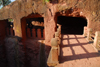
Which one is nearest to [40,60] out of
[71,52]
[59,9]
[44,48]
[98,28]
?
[44,48]

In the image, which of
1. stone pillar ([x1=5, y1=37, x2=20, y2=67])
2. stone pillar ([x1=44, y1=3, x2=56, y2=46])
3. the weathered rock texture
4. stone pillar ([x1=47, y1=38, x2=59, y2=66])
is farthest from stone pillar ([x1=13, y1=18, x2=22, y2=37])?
stone pillar ([x1=47, y1=38, x2=59, y2=66])

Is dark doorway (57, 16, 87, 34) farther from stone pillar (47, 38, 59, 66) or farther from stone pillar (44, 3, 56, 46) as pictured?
stone pillar (47, 38, 59, 66)

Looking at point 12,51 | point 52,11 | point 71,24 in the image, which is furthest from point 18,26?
point 71,24

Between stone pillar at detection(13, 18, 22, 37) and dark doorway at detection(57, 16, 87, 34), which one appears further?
dark doorway at detection(57, 16, 87, 34)

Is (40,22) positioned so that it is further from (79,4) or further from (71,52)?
(71,52)

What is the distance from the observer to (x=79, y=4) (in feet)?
16.8

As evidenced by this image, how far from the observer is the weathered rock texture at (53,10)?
5.10 m

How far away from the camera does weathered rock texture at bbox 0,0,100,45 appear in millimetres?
5102

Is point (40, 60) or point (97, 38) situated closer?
point (97, 38)

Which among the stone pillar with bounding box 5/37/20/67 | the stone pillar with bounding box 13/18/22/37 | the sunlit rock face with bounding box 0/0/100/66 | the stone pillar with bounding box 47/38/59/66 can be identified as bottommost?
the stone pillar with bounding box 5/37/20/67

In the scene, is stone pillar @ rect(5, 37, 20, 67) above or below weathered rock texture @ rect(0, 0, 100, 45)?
below

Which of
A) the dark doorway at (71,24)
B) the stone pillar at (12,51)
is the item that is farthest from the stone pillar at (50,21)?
the dark doorway at (71,24)

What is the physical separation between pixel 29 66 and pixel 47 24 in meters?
3.91

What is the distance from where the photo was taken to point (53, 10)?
5363mm
